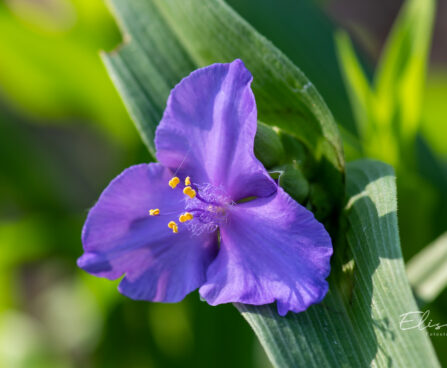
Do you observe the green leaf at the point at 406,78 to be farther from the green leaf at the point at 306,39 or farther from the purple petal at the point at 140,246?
the purple petal at the point at 140,246

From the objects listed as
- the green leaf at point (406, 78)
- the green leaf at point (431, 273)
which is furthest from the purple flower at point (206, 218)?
the green leaf at point (406, 78)

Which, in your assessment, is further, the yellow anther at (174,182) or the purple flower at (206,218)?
the yellow anther at (174,182)

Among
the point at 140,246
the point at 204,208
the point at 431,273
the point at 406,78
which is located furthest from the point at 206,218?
the point at 406,78

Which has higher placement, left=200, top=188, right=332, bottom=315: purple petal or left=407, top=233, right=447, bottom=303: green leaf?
left=200, top=188, right=332, bottom=315: purple petal

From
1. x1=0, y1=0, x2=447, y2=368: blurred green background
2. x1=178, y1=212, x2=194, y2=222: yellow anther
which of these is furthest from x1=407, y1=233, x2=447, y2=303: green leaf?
x1=178, y1=212, x2=194, y2=222: yellow anther

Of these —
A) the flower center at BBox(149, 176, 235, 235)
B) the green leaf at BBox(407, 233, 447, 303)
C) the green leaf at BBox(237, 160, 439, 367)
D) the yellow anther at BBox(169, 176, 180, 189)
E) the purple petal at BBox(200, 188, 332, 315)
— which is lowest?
the green leaf at BBox(407, 233, 447, 303)

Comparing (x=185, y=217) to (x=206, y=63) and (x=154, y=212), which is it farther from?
(x=206, y=63)

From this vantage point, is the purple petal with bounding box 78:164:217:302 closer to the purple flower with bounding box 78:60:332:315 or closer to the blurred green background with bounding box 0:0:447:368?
the purple flower with bounding box 78:60:332:315
